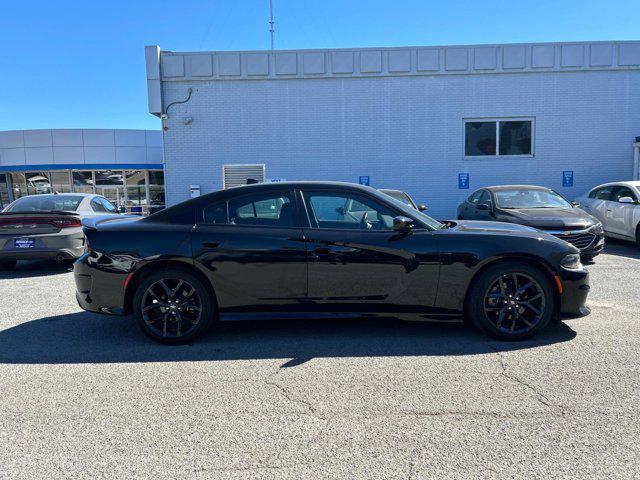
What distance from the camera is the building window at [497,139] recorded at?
49.4ft

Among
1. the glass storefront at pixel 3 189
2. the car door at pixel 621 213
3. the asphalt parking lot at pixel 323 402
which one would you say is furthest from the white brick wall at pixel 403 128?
the glass storefront at pixel 3 189

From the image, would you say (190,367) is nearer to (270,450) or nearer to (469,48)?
(270,450)

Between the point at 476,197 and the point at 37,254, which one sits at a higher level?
the point at 476,197

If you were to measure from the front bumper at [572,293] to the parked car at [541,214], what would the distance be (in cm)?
359

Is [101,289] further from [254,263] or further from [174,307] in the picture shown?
[254,263]

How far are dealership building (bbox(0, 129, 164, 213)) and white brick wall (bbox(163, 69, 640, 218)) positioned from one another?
13.1m

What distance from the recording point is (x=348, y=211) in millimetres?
4535

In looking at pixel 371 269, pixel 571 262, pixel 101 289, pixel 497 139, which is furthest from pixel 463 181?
pixel 101 289

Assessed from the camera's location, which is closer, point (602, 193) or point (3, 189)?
point (602, 193)

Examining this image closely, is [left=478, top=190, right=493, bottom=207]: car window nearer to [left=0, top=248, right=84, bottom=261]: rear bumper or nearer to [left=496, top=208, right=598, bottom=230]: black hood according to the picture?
[left=496, top=208, right=598, bottom=230]: black hood

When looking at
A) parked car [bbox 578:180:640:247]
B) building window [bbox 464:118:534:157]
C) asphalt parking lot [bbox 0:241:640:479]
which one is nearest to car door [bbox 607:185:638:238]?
parked car [bbox 578:180:640:247]

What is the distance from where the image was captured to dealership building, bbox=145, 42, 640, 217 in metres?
14.7

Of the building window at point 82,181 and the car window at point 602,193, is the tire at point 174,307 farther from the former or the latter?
the building window at point 82,181

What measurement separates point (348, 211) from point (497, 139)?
40.0 feet
